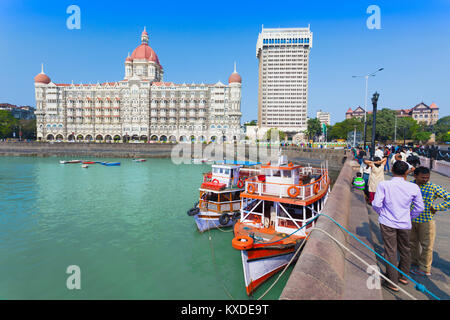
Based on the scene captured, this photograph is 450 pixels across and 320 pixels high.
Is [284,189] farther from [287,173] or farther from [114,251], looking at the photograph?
[114,251]

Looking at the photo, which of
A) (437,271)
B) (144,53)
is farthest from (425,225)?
(144,53)

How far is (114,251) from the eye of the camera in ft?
44.8

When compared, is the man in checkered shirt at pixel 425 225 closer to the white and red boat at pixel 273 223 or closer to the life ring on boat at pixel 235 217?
the white and red boat at pixel 273 223

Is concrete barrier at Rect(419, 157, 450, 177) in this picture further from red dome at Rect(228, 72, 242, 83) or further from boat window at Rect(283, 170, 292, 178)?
red dome at Rect(228, 72, 242, 83)

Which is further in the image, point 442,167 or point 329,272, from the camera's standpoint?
point 442,167

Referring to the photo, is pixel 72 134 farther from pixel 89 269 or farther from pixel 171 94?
pixel 89 269

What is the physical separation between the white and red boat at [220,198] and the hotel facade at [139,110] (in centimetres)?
7413

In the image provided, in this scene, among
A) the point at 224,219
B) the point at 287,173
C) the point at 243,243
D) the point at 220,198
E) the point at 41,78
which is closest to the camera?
the point at 243,243

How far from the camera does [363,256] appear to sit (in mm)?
5188

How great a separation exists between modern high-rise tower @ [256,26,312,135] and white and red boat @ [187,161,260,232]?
130878mm

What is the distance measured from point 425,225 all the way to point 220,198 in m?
12.9

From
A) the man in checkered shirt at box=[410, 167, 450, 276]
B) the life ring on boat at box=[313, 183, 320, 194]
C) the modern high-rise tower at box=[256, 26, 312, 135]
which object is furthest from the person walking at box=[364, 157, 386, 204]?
the modern high-rise tower at box=[256, 26, 312, 135]

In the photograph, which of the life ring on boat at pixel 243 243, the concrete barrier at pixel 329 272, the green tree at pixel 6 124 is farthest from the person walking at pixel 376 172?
the green tree at pixel 6 124
